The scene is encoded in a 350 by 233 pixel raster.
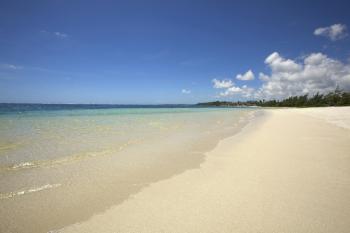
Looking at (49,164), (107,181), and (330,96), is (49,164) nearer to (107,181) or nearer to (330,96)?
(107,181)

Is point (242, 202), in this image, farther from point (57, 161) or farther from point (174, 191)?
point (57, 161)

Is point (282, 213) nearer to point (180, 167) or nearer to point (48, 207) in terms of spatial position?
point (180, 167)

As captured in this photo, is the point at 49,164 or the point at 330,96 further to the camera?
the point at 330,96

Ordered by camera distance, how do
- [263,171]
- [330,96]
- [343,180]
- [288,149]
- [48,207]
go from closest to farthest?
[48,207] < [343,180] < [263,171] < [288,149] < [330,96]

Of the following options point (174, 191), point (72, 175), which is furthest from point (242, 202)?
point (72, 175)

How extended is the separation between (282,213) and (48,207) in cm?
359

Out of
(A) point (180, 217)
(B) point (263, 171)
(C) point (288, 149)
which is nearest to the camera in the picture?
(A) point (180, 217)

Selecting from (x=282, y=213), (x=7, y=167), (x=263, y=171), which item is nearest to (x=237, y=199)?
(x=282, y=213)

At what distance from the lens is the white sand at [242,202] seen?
2.54 metres

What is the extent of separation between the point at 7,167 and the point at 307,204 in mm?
6523

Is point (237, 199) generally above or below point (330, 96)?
below

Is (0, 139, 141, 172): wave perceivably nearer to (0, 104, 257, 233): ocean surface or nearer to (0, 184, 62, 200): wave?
(0, 104, 257, 233): ocean surface

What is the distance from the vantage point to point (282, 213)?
9.17 ft

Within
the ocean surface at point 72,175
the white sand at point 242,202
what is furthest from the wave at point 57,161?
the white sand at point 242,202
